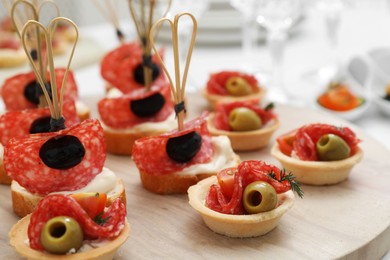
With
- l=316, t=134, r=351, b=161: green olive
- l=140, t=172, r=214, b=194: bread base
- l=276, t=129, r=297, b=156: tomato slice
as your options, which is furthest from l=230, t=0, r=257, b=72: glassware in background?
→ l=140, t=172, r=214, b=194: bread base

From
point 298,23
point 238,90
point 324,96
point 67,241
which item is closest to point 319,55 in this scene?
point 298,23

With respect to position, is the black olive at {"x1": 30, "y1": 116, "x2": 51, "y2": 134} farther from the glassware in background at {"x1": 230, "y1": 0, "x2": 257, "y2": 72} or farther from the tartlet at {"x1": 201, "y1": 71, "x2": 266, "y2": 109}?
the glassware in background at {"x1": 230, "y1": 0, "x2": 257, "y2": 72}

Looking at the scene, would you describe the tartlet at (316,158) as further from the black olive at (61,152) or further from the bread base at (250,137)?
the black olive at (61,152)

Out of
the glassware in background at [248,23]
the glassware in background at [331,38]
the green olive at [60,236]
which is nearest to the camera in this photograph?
the green olive at [60,236]

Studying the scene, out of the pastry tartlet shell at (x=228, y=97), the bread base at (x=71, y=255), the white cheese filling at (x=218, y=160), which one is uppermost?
the bread base at (x=71, y=255)

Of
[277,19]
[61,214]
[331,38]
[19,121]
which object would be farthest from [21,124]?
[331,38]

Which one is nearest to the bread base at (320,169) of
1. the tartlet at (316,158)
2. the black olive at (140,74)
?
the tartlet at (316,158)
